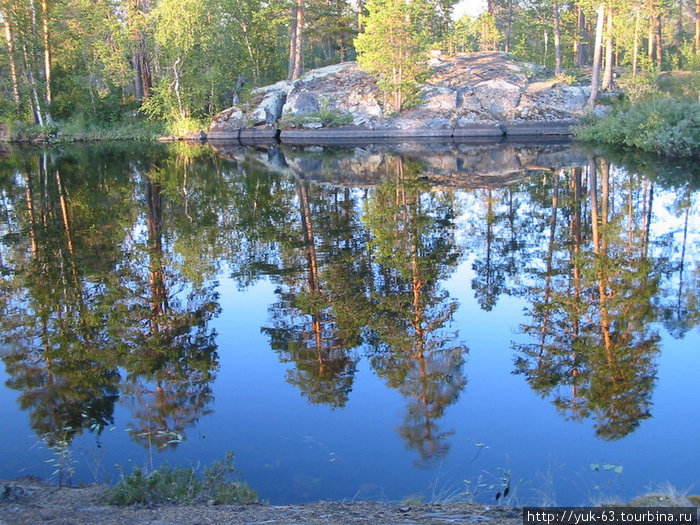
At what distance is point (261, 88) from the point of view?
138 ft

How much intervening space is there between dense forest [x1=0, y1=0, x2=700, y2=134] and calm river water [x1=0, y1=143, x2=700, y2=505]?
25581 mm

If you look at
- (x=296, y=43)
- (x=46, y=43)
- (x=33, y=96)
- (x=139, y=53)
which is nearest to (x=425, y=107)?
(x=296, y=43)

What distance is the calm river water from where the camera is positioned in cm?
545

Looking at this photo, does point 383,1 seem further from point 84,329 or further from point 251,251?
point 84,329

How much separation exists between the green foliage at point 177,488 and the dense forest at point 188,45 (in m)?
34.1

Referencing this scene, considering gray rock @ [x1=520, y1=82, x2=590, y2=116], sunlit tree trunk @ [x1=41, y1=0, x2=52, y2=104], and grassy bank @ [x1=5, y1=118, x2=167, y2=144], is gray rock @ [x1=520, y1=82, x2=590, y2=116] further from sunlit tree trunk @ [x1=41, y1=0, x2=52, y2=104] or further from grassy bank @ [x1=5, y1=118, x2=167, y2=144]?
sunlit tree trunk @ [x1=41, y1=0, x2=52, y2=104]

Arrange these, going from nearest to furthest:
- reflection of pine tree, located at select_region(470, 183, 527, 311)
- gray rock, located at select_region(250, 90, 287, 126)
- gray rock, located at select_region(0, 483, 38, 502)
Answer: gray rock, located at select_region(0, 483, 38, 502) → reflection of pine tree, located at select_region(470, 183, 527, 311) → gray rock, located at select_region(250, 90, 287, 126)

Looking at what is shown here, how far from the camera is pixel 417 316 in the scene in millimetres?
8703

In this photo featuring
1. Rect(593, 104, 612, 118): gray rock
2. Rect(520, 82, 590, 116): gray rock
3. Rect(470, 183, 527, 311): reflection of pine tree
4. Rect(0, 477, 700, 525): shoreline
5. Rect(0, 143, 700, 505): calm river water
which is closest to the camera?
Rect(0, 477, 700, 525): shoreline

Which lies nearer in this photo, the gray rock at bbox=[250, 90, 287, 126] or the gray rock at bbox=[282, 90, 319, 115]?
the gray rock at bbox=[282, 90, 319, 115]

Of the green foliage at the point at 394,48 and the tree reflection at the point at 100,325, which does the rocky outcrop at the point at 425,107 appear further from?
the tree reflection at the point at 100,325

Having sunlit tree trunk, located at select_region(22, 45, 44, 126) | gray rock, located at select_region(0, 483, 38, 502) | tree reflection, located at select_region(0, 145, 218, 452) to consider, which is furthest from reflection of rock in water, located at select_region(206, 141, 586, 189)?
gray rock, located at select_region(0, 483, 38, 502)

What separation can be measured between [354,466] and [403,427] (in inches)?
30.5

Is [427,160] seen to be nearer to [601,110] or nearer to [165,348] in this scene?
[601,110]
